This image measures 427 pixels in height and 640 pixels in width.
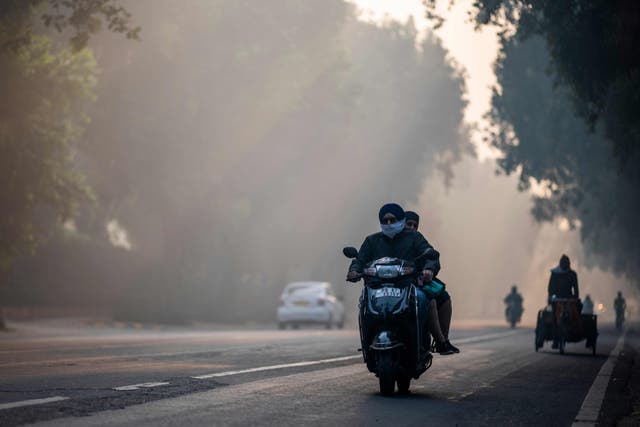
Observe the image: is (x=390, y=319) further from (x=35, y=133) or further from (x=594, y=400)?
(x=35, y=133)

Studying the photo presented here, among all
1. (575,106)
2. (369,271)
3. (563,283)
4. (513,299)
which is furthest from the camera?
(513,299)

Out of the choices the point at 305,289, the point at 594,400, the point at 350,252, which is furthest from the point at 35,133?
the point at 594,400

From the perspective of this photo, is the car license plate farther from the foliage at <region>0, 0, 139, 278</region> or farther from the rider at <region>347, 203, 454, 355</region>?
the foliage at <region>0, 0, 139, 278</region>

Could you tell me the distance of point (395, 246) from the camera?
1152 cm

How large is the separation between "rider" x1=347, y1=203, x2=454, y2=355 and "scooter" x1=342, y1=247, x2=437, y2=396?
0.75ft

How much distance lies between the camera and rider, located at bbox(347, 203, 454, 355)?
1120 centimetres

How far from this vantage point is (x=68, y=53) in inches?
1153

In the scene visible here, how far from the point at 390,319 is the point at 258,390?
1.44m

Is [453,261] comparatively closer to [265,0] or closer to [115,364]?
[265,0]

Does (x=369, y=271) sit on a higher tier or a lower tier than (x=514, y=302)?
lower

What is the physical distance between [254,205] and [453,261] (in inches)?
2524

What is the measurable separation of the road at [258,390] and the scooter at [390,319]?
341 millimetres

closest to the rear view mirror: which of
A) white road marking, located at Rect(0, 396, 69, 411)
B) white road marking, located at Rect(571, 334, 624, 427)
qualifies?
white road marking, located at Rect(571, 334, 624, 427)

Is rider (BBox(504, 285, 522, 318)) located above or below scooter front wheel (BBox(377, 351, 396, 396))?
above
